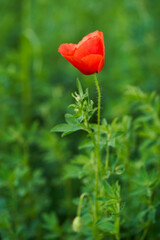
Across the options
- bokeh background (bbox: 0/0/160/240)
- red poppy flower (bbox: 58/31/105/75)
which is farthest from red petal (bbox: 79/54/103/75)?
bokeh background (bbox: 0/0/160/240)

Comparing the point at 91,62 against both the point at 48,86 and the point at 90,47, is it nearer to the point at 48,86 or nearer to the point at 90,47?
the point at 90,47

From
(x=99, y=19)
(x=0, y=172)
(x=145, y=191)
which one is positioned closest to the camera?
(x=145, y=191)

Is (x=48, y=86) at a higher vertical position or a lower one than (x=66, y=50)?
higher

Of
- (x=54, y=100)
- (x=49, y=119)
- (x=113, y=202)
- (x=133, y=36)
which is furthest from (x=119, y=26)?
(x=113, y=202)

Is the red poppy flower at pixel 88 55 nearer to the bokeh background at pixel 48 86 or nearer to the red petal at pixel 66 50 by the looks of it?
the red petal at pixel 66 50

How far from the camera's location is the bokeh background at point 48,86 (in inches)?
76.5

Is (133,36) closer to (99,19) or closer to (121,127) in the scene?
(99,19)

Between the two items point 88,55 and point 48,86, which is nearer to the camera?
point 88,55

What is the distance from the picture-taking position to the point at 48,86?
2.95m

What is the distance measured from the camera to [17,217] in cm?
182

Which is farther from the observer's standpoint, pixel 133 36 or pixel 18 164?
pixel 133 36

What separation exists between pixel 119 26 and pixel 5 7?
1771 mm

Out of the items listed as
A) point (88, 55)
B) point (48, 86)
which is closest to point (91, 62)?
point (88, 55)

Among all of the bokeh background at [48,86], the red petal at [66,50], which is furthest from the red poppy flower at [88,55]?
the bokeh background at [48,86]
